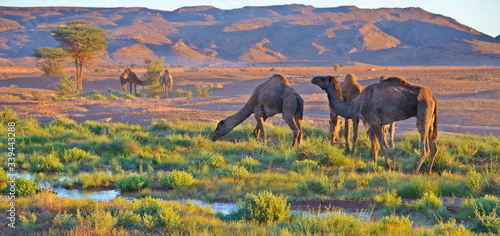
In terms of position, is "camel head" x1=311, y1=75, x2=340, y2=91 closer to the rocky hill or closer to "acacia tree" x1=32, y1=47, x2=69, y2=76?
"acacia tree" x1=32, y1=47, x2=69, y2=76

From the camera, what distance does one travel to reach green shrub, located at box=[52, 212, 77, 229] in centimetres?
659

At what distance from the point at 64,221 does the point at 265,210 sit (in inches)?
117

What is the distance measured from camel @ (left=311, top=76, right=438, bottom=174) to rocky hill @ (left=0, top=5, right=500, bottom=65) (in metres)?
99.1

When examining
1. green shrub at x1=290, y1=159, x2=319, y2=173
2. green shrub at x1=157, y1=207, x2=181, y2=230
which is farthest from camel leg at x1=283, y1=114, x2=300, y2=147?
green shrub at x1=157, y1=207, x2=181, y2=230

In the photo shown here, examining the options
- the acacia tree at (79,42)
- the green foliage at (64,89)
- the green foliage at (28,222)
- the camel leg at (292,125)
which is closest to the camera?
the green foliage at (28,222)

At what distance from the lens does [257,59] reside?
123 metres

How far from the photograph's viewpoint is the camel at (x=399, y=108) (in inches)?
392

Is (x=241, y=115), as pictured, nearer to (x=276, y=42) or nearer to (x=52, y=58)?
(x=52, y=58)

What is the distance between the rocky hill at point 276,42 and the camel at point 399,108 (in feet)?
325

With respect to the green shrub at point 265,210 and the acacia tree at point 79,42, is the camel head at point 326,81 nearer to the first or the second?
the green shrub at point 265,210

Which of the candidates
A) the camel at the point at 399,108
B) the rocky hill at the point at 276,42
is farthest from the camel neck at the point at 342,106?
the rocky hill at the point at 276,42

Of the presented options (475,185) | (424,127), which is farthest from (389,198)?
(424,127)

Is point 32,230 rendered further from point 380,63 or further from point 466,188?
point 380,63

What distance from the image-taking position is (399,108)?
1012 centimetres
